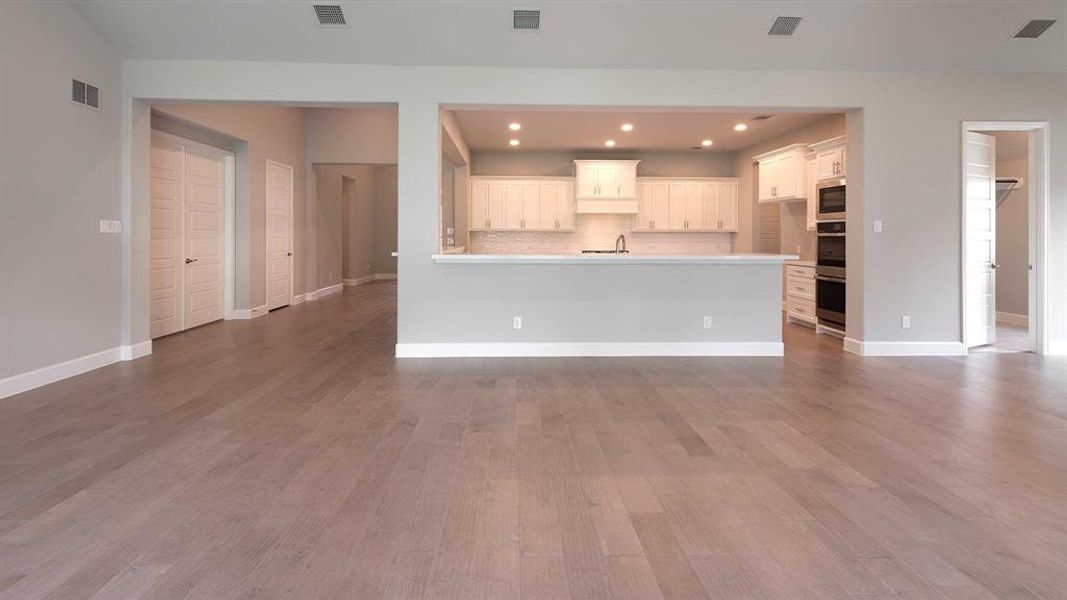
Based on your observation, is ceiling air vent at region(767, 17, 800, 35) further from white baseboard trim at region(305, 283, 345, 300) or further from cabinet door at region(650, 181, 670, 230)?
white baseboard trim at region(305, 283, 345, 300)

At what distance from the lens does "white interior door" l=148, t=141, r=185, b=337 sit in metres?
7.16

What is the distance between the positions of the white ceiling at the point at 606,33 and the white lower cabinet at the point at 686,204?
481cm

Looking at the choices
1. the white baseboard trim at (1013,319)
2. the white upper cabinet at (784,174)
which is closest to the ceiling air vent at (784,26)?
the white upper cabinet at (784,174)

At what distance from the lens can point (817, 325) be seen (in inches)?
310

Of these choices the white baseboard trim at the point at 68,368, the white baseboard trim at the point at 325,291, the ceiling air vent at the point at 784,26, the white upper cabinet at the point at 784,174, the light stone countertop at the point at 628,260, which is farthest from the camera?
the white baseboard trim at the point at 325,291

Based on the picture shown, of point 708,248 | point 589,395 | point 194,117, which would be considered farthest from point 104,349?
point 708,248

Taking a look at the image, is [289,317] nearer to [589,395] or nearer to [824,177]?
[589,395]

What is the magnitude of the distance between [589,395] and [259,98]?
3.90 metres

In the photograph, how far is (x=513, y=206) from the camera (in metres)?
10.6

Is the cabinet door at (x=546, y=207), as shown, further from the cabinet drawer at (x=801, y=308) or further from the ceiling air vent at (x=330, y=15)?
the ceiling air vent at (x=330, y=15)

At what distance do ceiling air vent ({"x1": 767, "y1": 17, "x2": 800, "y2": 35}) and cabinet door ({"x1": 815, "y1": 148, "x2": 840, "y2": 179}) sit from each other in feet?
7.60

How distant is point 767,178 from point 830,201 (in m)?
1.90

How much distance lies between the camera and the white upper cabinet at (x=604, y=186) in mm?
10500

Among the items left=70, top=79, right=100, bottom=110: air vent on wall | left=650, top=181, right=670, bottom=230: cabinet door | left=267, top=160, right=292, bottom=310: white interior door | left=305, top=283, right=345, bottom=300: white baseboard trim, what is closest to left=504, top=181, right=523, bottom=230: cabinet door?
left=650, top=181, right=670, bottom=230: cabinet door
